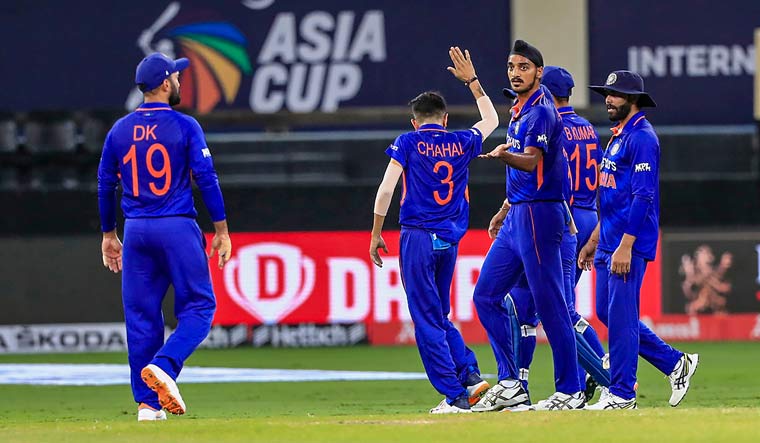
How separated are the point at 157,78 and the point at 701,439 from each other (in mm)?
3674

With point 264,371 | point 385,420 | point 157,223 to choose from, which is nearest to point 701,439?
point 385,420

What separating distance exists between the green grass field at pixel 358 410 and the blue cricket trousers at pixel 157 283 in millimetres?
445

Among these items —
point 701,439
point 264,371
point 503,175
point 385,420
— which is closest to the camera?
point 701,439

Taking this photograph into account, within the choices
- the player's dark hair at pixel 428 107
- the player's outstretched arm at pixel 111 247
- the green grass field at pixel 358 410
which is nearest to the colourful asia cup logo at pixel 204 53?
the green grass field at pixel 358 410

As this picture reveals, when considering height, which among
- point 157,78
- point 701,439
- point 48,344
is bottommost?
point 48,344

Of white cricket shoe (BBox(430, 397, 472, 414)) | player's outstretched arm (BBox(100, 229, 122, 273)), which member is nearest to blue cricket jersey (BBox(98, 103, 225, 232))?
player's outstretched arm (BBox(100, 229, 122, 273))

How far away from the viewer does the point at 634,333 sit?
909cm

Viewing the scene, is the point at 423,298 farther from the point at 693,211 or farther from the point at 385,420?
the point at 693,211

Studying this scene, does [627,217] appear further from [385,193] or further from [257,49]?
[257,49]

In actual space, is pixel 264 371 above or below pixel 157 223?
below

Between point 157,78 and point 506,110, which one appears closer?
point 157,78

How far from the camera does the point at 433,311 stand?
9469 mm

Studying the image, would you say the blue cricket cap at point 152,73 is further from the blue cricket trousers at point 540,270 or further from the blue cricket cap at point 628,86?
the blue cricket cap at point 628,86

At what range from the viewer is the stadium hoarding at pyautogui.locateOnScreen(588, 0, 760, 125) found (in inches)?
794
